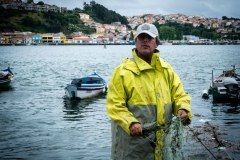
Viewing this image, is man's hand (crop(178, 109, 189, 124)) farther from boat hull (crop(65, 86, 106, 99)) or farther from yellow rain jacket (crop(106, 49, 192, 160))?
boat hull (crop(65, 86, 106, 99))

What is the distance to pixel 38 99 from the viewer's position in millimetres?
24641

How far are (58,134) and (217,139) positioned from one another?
6.44 m

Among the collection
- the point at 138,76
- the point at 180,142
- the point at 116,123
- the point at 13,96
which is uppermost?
the point at 138,76

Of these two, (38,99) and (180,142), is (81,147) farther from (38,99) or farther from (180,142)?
(38,99)

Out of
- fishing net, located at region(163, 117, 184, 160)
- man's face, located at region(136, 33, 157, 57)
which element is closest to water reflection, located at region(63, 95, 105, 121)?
fishing net, located at region(163, 117, 184, 160)

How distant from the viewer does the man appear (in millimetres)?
3500

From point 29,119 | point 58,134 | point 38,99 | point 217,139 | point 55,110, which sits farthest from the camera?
point 38,99

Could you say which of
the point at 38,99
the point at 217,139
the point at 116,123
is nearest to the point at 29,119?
the point at 38,99

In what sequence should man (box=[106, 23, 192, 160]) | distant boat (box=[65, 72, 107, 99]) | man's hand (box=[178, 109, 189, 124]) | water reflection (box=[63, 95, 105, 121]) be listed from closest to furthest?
man (box=[106, 23, 192, 160]) → man's hand (box=[178, 109, 189, 124]) → water reflection (box=[63, 95, 105, 121]) → distant boat (box=[65, 72, 107, 99])

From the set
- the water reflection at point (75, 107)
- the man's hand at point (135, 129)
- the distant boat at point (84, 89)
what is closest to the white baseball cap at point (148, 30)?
the man's hand at point (135, 129)

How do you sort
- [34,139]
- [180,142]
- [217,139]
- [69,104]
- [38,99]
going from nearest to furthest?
[180,142]
[217,139]
[34,139]
[69,104]
[38,99]

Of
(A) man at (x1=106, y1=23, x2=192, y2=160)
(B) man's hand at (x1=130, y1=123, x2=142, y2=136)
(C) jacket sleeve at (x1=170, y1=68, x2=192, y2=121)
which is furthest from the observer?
(C) jacket sleeve at (x1=170, y1=68, x2=192, y2=121)

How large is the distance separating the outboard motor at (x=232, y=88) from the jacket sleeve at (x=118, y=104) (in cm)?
1640

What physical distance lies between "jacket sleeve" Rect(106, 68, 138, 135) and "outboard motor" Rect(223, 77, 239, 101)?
1640cm
